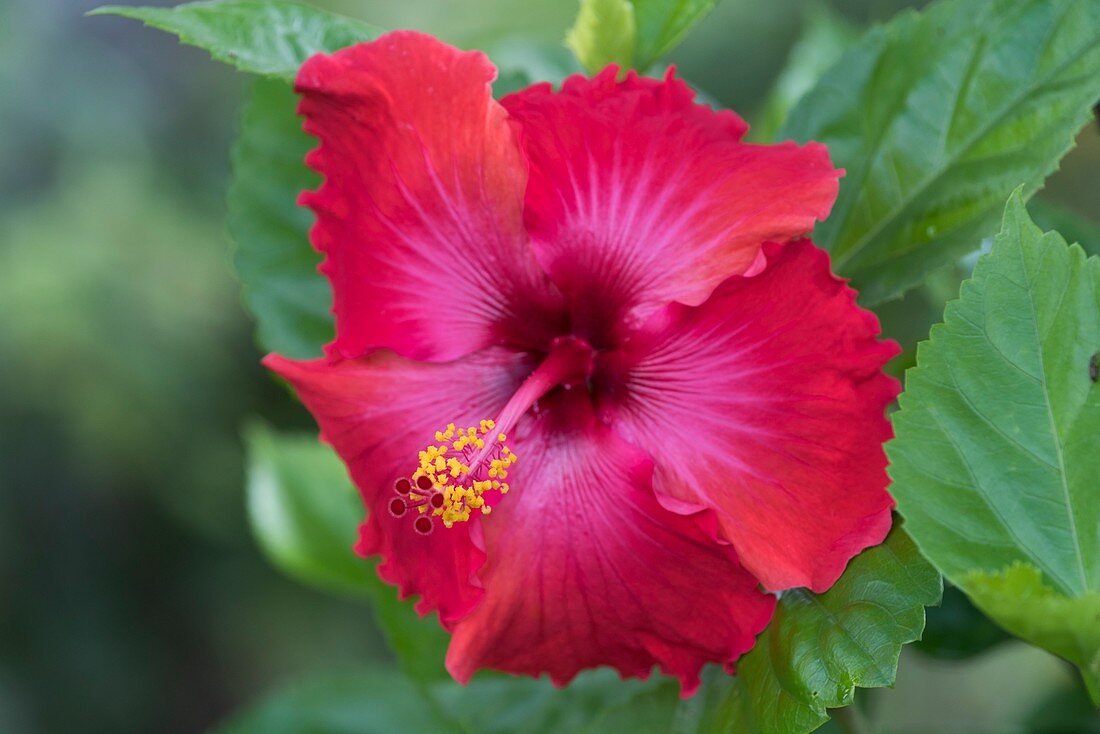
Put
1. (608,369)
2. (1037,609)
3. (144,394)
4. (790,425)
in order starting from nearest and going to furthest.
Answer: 1. (1037,609)
2. (790,425)
3. (608,369)
4. (144,394)

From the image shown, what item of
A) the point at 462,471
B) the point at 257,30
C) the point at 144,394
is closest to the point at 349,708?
the point at 462,471

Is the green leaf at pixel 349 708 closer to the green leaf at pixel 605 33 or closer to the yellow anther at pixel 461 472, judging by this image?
the yellow anther at pixel 461 472

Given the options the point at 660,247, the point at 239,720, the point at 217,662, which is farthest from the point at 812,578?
the point at 217,662

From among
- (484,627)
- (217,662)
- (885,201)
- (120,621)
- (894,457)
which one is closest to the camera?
(894,457)

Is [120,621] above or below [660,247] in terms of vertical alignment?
below

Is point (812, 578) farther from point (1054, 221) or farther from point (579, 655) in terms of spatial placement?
point (1054, 221)

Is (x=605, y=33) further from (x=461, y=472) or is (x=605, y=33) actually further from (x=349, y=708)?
(x=349, y=708)

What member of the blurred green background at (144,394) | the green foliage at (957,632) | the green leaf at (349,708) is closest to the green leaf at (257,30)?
the green foliage at (957,632)

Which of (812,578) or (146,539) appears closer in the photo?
(812,578)
